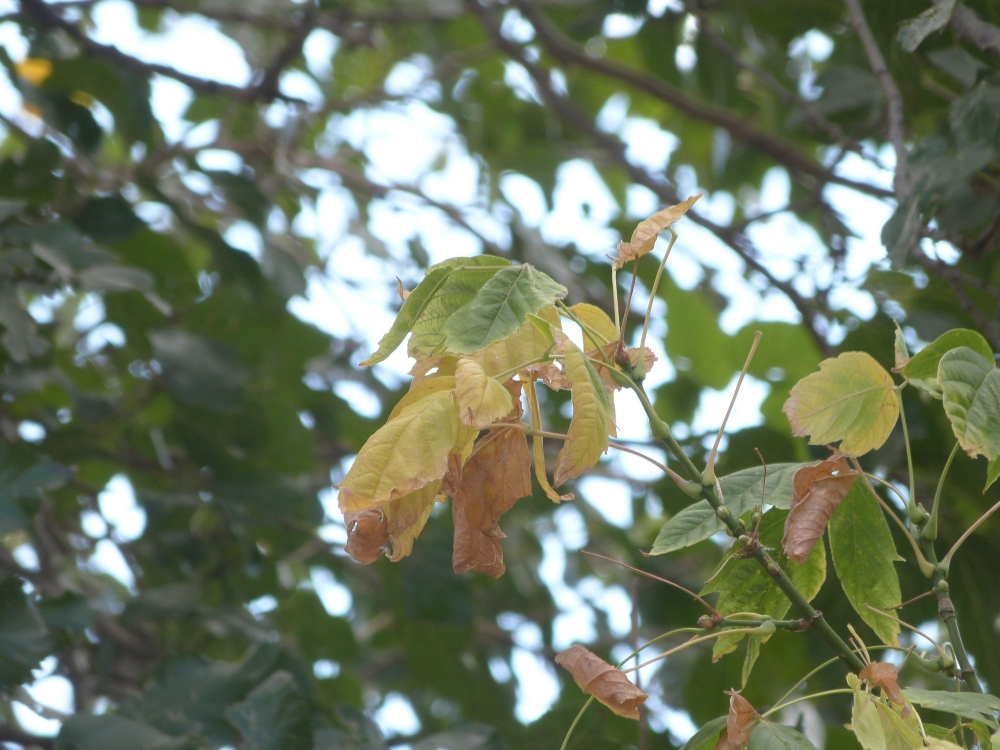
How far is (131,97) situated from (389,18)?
0.56m

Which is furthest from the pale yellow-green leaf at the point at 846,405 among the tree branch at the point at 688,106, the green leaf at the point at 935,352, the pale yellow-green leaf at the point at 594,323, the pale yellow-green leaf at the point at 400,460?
the tree branch at the point at 688,106

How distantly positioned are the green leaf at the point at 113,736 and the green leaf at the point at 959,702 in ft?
2.36

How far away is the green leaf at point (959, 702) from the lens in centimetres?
49

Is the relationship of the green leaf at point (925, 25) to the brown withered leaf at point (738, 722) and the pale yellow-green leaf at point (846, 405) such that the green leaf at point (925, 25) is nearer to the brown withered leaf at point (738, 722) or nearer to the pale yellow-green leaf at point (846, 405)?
the pale yellow-green leaf at point (846, 405)

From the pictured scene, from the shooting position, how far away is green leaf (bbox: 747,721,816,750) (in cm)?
52

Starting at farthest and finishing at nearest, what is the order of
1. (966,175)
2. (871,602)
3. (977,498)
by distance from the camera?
(977,498)
(966,175)
(871,602)

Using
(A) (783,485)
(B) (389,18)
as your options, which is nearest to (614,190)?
(B) (389,18)

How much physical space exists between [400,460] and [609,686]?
0.61 ft

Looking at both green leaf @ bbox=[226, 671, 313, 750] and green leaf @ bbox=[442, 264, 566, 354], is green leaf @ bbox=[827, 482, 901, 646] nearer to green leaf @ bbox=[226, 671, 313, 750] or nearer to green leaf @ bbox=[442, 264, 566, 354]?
green leaf @ bbox=[442, 264, 566, 354]

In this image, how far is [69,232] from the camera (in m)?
1.15

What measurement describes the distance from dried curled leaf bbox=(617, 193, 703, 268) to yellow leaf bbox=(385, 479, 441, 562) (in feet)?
0.63

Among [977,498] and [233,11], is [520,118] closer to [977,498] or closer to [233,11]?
[233,11]

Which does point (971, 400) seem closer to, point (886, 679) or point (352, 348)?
point (886, 679)

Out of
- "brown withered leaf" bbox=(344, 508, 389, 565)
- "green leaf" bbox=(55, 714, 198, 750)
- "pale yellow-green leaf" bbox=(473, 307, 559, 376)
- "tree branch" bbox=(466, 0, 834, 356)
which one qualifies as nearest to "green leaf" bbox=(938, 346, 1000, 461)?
"pale yellow-green leaf" bbox=(473, 307, 559, 376)
